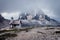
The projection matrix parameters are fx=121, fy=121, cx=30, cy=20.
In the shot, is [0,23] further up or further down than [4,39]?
further down

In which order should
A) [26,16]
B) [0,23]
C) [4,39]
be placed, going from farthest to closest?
[26,16] < [0,23] < [4,39]

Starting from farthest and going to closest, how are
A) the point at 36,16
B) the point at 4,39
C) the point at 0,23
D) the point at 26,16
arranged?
the point at 36,16, the point at 26,16, the point at 0,23, the point at 4,39

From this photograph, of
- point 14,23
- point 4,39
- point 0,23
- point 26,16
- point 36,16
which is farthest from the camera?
point 36,16

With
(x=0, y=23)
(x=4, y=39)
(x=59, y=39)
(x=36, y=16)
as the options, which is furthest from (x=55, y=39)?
Result: (x=36, y=16)

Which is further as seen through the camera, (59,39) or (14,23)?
(14,23)

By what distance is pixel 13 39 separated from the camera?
1653 centimetres

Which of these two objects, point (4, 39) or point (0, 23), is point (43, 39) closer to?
point (4, 39)

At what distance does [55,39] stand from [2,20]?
57877mm

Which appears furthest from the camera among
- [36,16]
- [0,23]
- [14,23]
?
[36,16]

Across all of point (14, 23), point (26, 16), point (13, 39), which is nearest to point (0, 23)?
point (26, 16)

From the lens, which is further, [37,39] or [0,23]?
[0,23]

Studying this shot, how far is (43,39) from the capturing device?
16344 millimetres

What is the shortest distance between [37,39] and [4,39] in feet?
14.4

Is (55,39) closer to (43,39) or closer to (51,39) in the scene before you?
(51,39)
